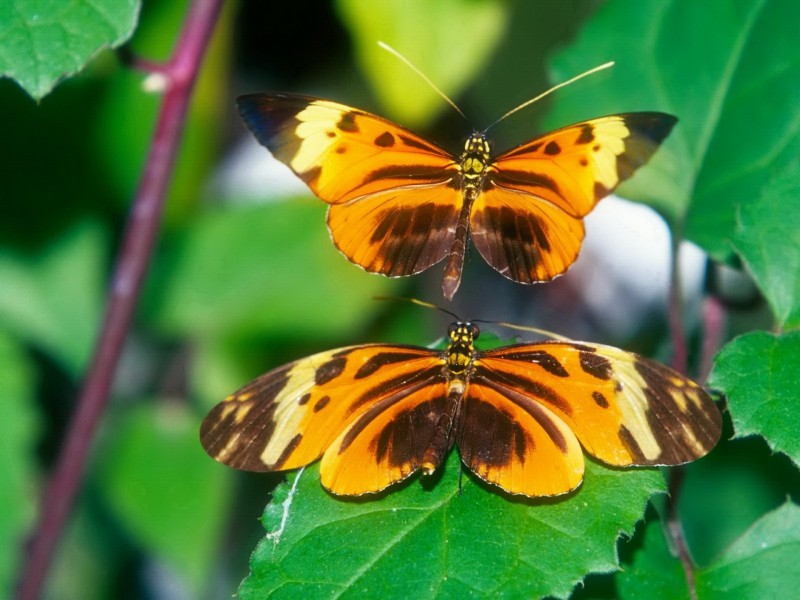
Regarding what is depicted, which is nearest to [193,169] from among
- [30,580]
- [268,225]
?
[268,225]

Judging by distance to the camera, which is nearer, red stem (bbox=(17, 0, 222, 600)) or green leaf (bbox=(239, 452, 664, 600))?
green leaf (bbox=(239, 452, 664, 600))

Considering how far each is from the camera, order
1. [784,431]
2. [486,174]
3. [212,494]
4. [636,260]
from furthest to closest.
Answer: [636,260]
[212,494]
[486,174]
[784,431]

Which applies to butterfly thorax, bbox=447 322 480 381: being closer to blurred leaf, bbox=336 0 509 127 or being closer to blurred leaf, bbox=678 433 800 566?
blurred leaf, bbox=678 433 800 566

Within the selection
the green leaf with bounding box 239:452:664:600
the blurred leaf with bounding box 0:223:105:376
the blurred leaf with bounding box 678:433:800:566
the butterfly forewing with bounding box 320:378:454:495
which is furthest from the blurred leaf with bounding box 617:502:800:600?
the blurred leaf with bounding box 0:223:105:376

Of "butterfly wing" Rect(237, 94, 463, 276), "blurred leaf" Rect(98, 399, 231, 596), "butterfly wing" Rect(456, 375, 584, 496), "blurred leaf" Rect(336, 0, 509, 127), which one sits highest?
"blurred leaf" Rect(336, 0, 509, 127)

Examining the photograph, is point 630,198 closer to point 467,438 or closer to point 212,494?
point 467,438

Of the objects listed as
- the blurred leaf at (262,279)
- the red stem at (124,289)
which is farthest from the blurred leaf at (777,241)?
the blurred leaf at (262,279)

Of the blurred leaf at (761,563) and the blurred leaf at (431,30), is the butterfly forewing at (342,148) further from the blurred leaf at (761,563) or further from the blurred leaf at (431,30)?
the blurred leaf at (431,30)
